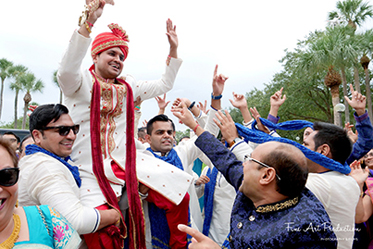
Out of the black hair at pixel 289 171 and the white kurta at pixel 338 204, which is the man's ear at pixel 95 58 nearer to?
the black hair at pixel 289 171

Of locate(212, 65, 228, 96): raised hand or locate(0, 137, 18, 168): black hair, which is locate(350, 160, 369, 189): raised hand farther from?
locate(0, 137, 18, 168): black hair

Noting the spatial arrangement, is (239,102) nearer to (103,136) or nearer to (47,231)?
(103,136)

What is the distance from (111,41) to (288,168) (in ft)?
6.60

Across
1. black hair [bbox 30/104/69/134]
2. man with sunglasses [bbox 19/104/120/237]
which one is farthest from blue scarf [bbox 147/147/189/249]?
black hair [bbox 30/104/69/134]

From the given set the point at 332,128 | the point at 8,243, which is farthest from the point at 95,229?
the point at 332,128

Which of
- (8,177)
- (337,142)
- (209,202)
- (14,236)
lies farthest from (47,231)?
(209,202)

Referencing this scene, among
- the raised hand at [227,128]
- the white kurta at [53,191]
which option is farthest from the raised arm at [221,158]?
the white kurta at [53,191]

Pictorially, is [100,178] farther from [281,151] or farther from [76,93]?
[281,151]

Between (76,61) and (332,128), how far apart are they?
2.35 metres

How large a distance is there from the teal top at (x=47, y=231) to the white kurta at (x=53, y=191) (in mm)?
293

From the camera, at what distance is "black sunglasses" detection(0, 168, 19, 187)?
1.61m

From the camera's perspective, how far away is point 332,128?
2.81m

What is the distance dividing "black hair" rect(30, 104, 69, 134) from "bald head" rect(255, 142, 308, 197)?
175cm

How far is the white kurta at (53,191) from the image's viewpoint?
7.14 feet
